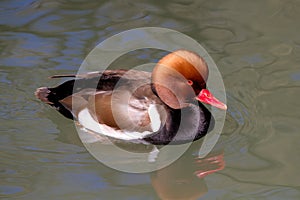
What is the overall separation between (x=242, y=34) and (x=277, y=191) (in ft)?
7.92

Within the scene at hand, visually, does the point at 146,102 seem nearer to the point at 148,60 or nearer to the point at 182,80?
the point at 182,80

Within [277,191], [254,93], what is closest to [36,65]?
[254,93]

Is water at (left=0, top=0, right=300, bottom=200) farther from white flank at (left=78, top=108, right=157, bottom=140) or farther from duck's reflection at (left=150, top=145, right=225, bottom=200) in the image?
white flank at (left=78, top=108, right=157, bottom=140)

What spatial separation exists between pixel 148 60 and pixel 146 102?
3.51 feet

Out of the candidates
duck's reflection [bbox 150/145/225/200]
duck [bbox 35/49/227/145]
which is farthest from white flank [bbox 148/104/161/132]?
duck's reflection [bbox 150/145/225/200]

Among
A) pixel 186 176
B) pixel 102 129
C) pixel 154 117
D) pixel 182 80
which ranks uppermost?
pixel 182 80

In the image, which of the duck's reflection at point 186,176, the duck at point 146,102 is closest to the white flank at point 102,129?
the duck at point 146,102

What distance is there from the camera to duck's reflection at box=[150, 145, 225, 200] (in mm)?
4238

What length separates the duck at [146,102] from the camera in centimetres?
467

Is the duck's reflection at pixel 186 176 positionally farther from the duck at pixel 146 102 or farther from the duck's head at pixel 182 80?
the duck's head at pixel 182 80

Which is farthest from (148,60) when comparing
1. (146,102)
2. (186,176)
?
(186,176)

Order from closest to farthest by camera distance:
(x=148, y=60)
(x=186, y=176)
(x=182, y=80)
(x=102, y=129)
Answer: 1. (x=186, y=176)
2. (x=182, y=80)
3. (x=102, y=129)
4. (x=148, y=60)

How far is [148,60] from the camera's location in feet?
18.9

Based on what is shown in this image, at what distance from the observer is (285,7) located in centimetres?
668
